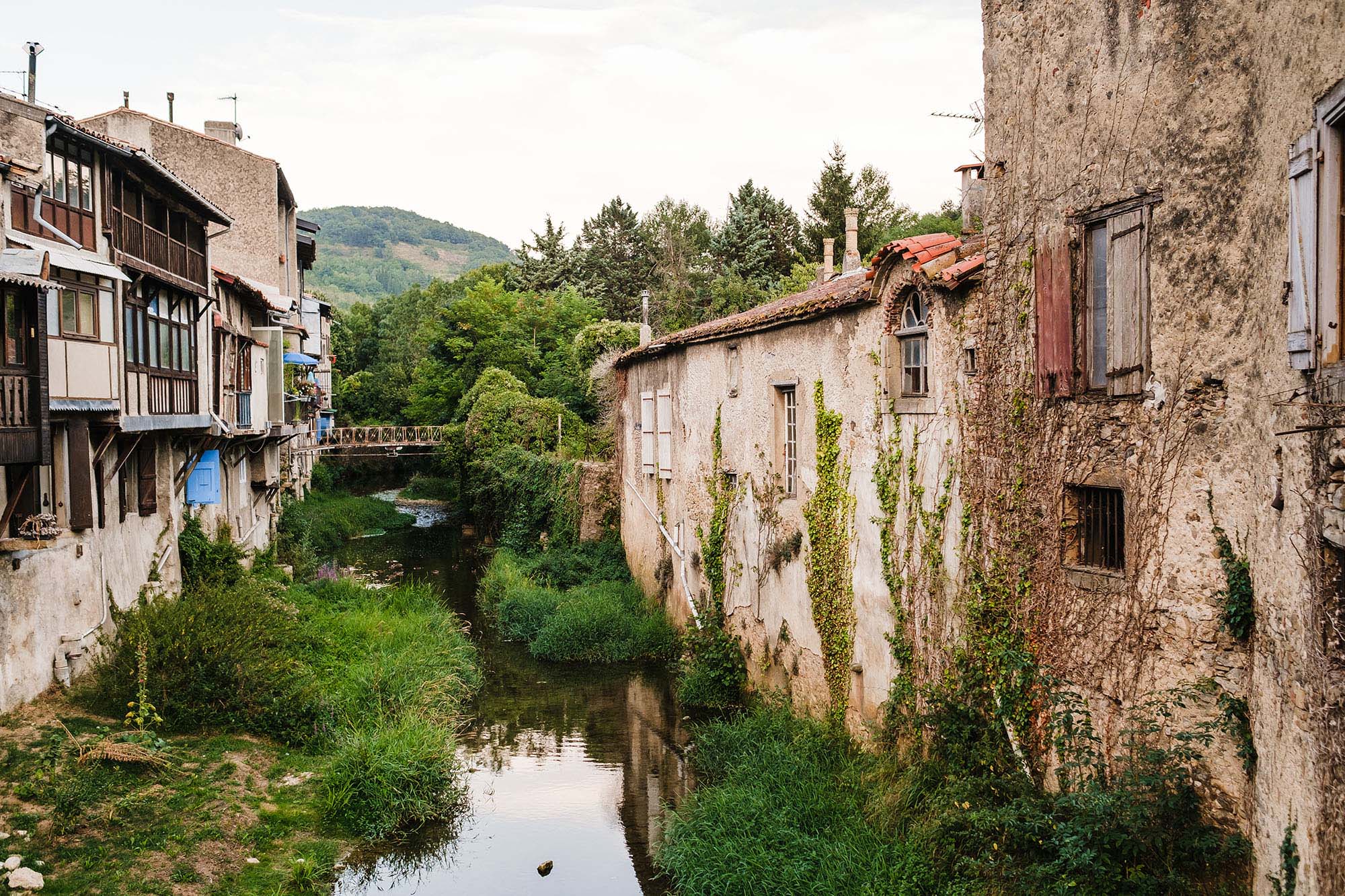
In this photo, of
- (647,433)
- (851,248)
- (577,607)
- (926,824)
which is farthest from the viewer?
(851,248)

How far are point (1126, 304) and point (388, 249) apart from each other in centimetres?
16554

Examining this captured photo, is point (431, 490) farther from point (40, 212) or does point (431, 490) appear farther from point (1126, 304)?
point (1126, 304)

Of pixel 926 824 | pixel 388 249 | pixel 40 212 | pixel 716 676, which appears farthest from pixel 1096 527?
pixel 388 249

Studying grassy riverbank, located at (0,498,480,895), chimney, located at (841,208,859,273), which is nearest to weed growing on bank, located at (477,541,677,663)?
grassy riverbank, located at (0,498,480,895)

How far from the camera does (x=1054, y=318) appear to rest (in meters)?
8.46

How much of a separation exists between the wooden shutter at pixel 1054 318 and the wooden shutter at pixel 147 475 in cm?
1438

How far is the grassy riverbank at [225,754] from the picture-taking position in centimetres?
1007

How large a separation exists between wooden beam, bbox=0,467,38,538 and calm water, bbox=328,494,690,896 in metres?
5.66

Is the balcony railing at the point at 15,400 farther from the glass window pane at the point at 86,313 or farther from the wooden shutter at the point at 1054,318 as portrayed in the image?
the wooden shutter at the point at 1054,318

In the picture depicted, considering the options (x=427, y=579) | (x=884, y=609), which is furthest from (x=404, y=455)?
(x=884, y=609)

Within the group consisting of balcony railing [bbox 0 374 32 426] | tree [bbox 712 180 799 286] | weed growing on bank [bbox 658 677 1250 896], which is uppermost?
tree [bbox 712 180 799 286]

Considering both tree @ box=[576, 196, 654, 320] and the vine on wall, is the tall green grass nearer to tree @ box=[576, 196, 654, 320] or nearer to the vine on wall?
the vine on wall

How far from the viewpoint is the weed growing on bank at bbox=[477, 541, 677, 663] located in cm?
1991

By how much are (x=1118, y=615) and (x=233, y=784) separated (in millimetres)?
10152
